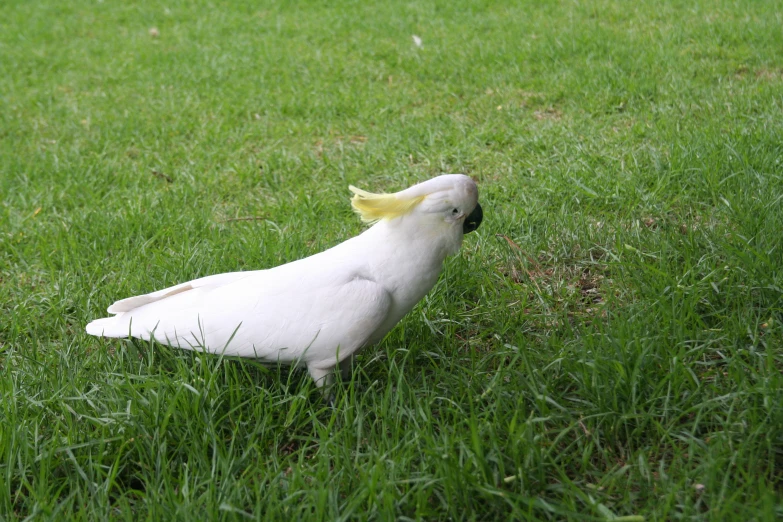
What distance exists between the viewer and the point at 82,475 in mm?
1749

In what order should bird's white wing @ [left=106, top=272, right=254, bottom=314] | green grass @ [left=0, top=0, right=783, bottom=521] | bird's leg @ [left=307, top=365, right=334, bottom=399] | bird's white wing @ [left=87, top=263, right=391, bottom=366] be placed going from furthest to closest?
bird's white wing @ [left=106, top=272, right=254, bottom=314]
bird's leg @ [left=307, top=365, right=334, bottom=399]
bird's white wing @ [left=87, top=263, right=391, bottom=366]
green grass @ [left=0, top=0, right=783, bottom=521]

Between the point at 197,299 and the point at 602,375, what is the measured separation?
1203 mm

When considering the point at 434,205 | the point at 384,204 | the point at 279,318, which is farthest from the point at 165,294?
the point at 434,205

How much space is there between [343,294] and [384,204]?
28 cm

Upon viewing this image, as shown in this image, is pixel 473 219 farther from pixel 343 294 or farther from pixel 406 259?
pixel 343 294

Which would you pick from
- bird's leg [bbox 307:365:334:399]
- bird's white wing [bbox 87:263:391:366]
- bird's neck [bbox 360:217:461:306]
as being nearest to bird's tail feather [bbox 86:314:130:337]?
bird's white wing [bbox 87:263:391:366]

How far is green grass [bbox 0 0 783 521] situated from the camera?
66.3 inches

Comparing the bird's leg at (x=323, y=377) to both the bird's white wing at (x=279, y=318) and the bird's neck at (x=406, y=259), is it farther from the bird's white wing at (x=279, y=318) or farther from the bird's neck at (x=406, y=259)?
the bird's neck at (x=406, y=259)

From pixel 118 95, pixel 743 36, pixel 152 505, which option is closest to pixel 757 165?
pixel 743 36

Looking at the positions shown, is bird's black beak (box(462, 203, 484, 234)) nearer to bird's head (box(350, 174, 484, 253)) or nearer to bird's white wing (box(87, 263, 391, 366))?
bird's head (box(350, 174, 484, 253))

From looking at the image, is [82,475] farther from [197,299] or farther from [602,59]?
[602,59]

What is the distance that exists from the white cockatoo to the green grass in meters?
0.11

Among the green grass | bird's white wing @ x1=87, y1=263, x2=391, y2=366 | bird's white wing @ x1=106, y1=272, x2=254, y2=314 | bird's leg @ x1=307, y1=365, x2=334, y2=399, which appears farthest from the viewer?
bird's white wing @ x1=106, y1=272, x2=254, y2=314

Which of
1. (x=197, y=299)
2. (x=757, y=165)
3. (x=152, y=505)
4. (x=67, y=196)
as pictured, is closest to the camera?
(x=152, y=505)
